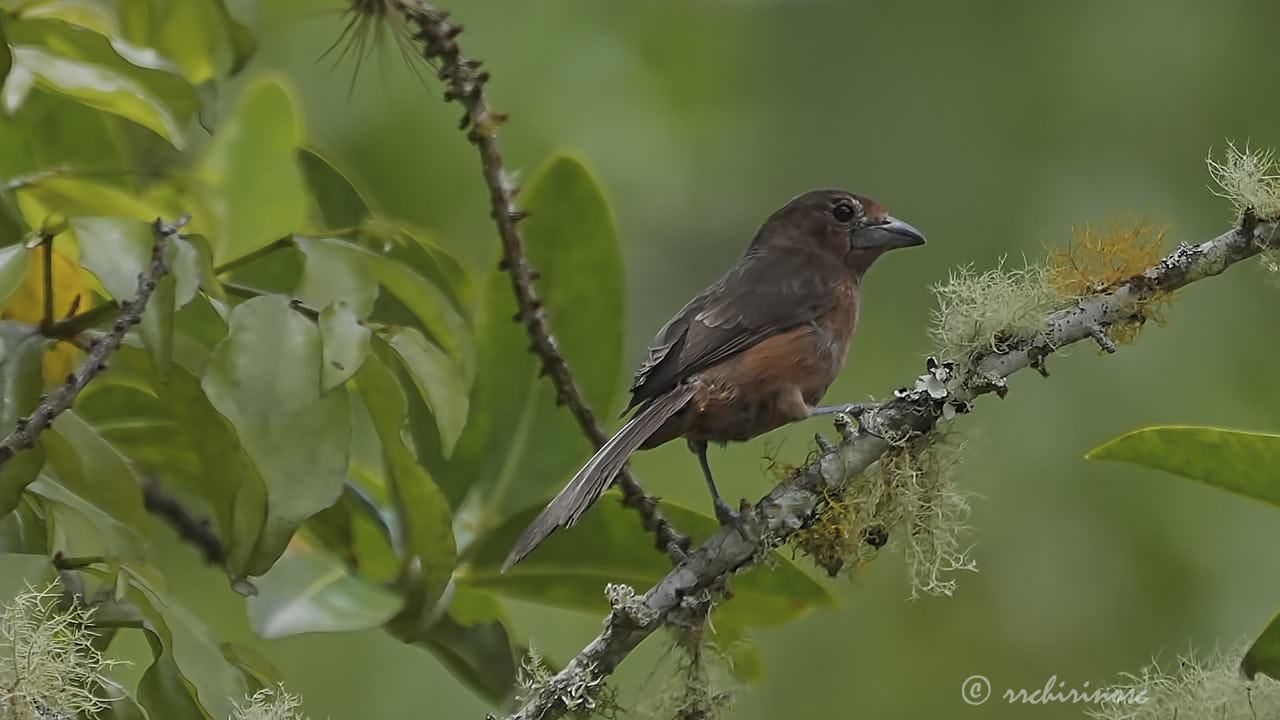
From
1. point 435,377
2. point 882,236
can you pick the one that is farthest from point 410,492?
point 882,236

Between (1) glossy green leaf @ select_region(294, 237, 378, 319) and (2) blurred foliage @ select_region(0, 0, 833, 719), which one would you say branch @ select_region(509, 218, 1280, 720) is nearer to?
(2) blurred foliage @ select_region(0, 0, 833, 719)

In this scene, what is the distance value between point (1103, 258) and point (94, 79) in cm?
169

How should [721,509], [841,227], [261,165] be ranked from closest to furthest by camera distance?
[721,509] → [261,165] → [841,227]

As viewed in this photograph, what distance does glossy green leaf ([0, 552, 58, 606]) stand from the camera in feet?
6.88

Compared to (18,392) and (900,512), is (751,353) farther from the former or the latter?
(18,392)

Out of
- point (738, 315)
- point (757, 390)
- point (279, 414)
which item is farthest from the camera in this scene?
point (738, 315)

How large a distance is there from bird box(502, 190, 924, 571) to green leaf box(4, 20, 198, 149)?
1.03m

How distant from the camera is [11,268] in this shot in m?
2.20

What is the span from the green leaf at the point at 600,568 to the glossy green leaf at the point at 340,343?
84 centimetres

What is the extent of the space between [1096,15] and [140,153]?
3.72 meters

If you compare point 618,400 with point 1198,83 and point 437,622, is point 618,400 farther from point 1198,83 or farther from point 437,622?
point 1198,83

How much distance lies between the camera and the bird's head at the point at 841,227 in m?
4.26
